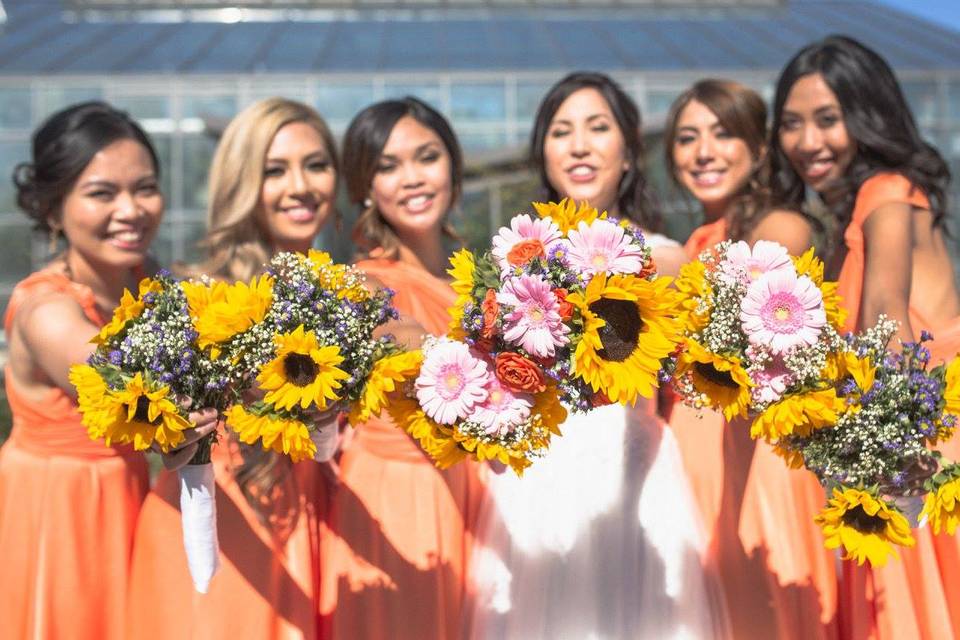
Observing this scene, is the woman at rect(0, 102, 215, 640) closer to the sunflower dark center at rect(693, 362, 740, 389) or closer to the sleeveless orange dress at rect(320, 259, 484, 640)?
the sleeveless orange dress at rect(320, 259, 484, 640)

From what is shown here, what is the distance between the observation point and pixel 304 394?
2.67m

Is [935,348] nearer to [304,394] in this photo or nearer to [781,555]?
[781,555]

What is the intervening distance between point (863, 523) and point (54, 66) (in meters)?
19.6

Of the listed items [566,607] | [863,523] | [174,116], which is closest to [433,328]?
[566,607]

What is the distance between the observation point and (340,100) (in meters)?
18.5

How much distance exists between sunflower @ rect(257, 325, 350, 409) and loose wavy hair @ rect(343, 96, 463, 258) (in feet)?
5.40

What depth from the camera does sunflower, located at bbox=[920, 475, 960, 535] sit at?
2662 millimetres

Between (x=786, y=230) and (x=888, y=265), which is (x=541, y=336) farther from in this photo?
(x=786, y=230)

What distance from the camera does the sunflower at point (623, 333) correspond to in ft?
8.12

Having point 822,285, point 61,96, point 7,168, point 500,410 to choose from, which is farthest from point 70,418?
point 61,96

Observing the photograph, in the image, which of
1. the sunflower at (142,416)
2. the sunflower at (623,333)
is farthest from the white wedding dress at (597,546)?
the sunflower at (142,416)

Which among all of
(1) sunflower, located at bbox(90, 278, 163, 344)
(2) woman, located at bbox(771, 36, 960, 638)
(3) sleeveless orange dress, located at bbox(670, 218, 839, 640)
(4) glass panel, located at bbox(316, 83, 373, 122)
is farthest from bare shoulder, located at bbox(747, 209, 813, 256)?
(4) glass panel, located at bbox(316, 83, 373, 122)

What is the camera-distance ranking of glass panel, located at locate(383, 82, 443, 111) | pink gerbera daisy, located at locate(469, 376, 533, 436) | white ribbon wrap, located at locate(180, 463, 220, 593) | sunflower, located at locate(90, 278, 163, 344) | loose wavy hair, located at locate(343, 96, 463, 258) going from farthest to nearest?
1. glass panel, located at locate(383, 82, 443, 111)
2. loose wavy hair, located at locate(343, 96, 463, 258)
3. white ribbon wrap, located at locate(180, 463, 220, 593)
4. sunflower, located at locate(90, 278, 163, 344)
5. pink gerbera daisy, located at locate(469, 376, 533, 436)

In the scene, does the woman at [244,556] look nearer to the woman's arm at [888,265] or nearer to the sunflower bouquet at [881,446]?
the sunflower bouquet at [881,446]
